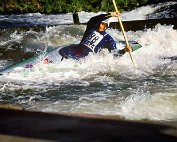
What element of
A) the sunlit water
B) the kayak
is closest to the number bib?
the kayak

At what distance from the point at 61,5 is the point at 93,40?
17.6 meters

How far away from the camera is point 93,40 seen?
1173 centimetres

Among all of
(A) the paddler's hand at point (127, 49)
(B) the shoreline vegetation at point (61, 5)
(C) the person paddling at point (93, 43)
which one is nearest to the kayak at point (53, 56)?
(C) the person paddling at point (93, 43)

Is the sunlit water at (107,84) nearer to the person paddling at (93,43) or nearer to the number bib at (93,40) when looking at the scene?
the person paddling at (93,43)

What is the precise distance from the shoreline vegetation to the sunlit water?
42.1 ft

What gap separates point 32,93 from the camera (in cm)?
890

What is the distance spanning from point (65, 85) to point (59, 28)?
368 inches

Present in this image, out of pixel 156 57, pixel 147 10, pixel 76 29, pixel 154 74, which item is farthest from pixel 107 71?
pixel 147 10

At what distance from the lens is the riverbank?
3092 millimetres

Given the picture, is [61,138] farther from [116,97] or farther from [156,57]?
[156,57]

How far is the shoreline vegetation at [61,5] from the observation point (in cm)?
2802

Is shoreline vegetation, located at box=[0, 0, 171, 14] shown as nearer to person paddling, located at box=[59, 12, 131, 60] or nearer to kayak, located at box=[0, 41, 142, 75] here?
person paddling, located at box=[59, 12, 131, 60]

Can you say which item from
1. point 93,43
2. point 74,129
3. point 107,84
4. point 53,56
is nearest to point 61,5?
point 93,43

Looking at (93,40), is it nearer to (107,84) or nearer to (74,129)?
(107,84)
